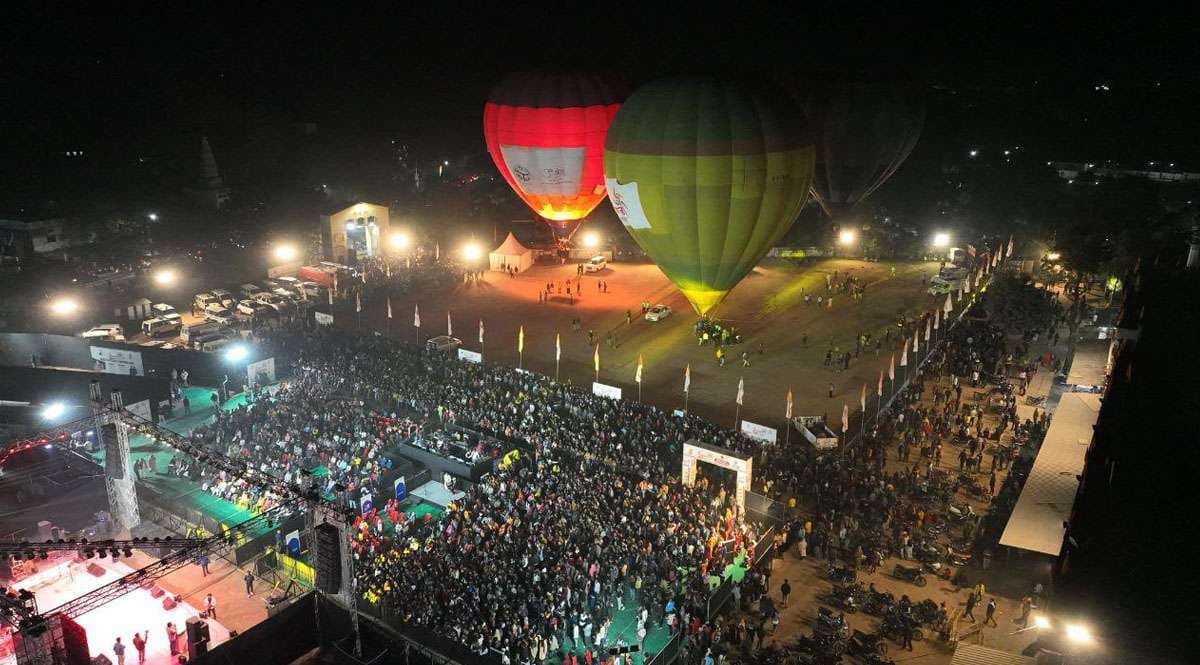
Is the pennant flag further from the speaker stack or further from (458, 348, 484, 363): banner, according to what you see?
(458, 348, 484, 363): banner

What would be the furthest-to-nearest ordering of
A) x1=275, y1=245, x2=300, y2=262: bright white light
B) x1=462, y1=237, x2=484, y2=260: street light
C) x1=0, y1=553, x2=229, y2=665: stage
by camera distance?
x1=462, y1=237, x2=484, y2=260: street light < x1=275, y1=245, x2=300, y2=262: bright white light < x1=0, y1=553, x2=229, y2=665: stage

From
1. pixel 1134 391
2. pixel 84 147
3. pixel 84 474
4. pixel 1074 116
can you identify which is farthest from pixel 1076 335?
pixel 84 147

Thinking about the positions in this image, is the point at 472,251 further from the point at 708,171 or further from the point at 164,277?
the point at 708,171

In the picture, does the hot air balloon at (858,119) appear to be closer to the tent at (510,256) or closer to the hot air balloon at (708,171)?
the hot air balloon at (708,171)

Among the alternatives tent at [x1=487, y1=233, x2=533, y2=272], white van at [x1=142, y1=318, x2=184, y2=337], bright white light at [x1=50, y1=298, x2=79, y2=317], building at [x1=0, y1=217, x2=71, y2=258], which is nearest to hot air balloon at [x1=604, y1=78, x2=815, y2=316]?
tent at [x1=487, y1=233, x2=533, y2=272]

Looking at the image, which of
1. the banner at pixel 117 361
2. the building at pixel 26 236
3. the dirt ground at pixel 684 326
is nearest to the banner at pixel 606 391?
the dirt ground at pixel 684 326

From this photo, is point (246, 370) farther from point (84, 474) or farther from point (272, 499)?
point (272, 499)
